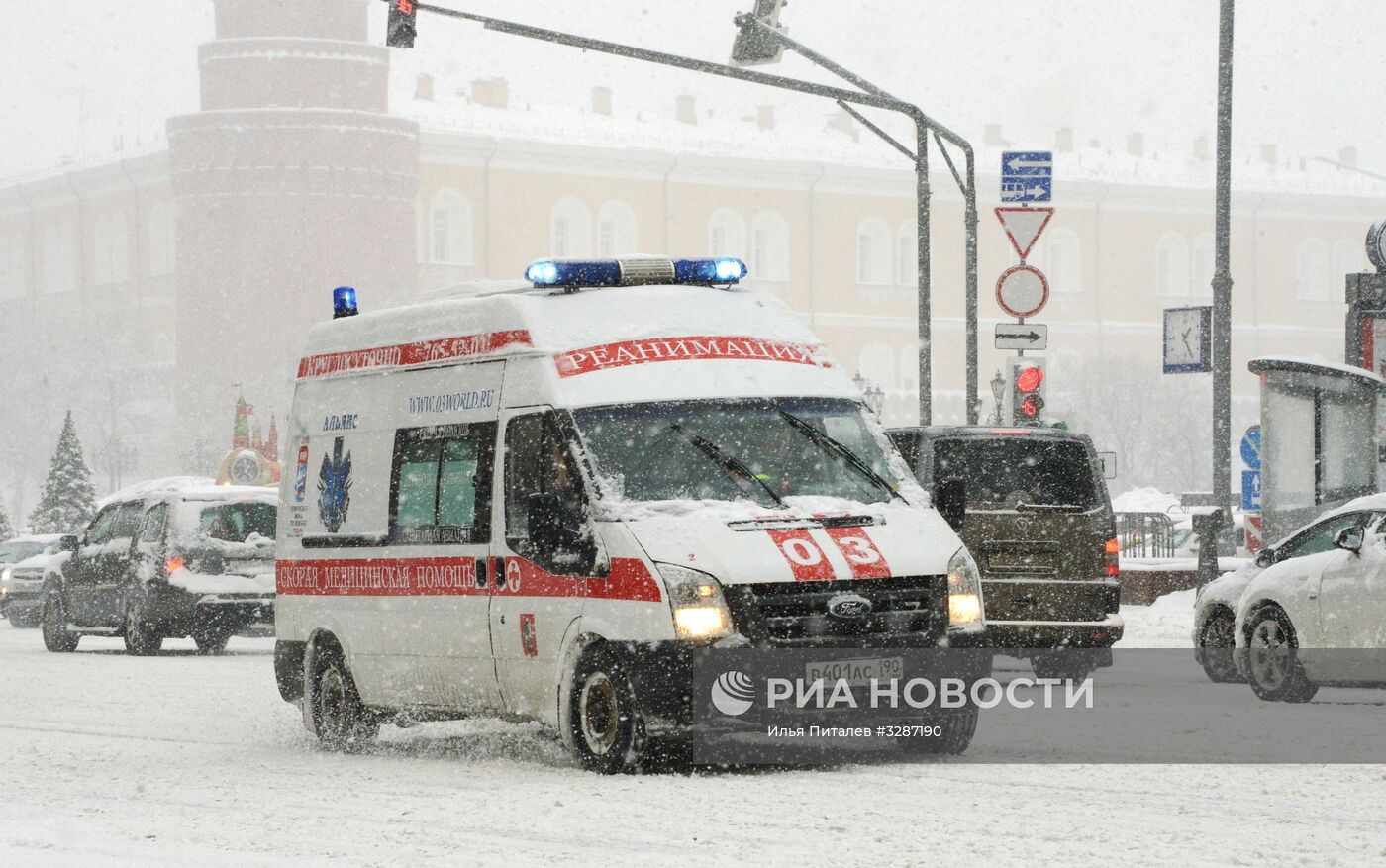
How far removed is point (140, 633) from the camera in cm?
2355

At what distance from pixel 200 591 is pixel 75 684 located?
3488 mm

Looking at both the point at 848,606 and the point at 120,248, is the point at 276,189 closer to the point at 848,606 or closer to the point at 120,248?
the point at 120,248

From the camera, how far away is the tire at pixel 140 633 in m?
23.4

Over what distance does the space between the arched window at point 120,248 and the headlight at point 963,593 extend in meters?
90.7

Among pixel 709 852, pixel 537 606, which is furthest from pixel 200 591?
pixel 709 852

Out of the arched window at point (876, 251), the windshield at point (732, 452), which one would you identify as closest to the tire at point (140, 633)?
the windshield at point (732, 452)

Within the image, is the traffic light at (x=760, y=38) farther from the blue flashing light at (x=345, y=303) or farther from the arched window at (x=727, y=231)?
the arched window at (x=727, y=231)

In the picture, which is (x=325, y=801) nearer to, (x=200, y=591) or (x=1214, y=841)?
(x=1214, y=841)

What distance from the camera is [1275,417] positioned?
23328 millimetres

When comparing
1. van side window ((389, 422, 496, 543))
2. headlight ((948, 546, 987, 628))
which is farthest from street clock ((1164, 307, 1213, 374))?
headlight ((948, 546, 987, 628))

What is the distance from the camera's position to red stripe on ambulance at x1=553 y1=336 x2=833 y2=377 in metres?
12.1

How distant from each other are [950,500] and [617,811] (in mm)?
2907

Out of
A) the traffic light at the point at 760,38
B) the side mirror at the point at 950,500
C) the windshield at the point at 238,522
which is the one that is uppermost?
the traffic light at the point at 760,38

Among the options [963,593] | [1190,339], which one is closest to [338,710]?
[963,593]
